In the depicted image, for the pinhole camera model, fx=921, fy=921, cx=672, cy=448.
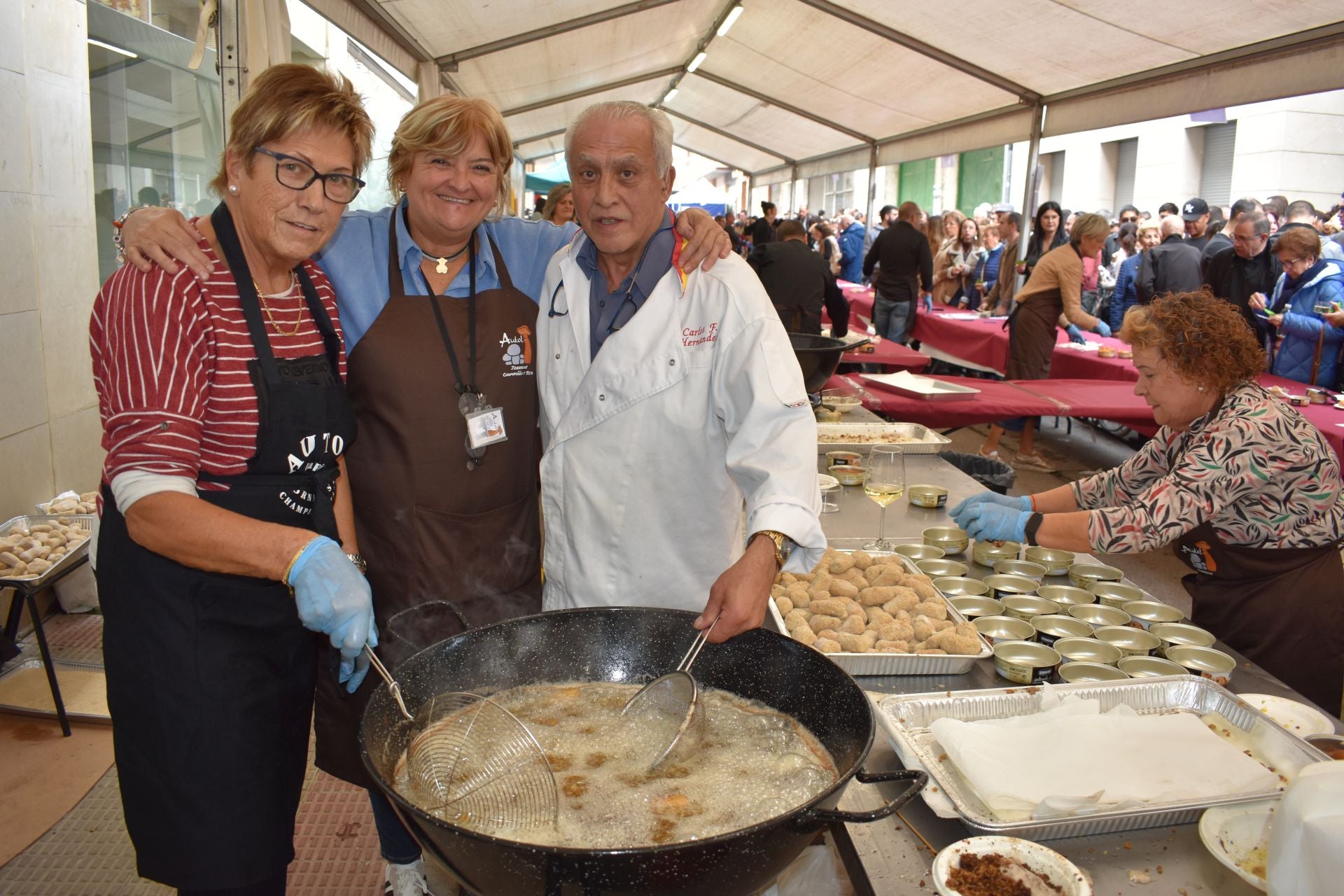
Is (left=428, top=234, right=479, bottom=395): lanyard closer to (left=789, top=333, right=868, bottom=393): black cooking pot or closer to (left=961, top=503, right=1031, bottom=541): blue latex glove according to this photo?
(left=961, top=503, right=1031, bottom=541): blue latex glove

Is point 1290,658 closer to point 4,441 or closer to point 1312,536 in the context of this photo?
point 1312,536

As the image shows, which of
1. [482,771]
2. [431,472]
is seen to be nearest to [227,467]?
[431,472]

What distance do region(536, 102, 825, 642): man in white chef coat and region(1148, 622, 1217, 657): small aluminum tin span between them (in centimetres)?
88

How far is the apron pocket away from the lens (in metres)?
1.80

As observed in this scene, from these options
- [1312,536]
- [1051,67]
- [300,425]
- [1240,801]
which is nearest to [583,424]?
[300,425]

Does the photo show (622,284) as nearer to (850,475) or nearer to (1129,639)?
(1129,639)

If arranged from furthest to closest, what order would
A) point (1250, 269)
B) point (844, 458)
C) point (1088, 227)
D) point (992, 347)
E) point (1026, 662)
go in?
point (992, 347)
point (1088, 227)
point (1250, 269)
point (844, 458)
point (1026, 662)

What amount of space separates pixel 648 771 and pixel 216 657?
2.37 feet

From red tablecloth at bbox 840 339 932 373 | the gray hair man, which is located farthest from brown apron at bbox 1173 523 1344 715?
the gray hair man

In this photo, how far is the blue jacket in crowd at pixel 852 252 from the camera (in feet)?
40.7

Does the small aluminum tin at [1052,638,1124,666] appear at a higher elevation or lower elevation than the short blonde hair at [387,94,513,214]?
lower

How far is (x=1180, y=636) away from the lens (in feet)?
6.19

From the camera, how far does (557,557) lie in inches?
75.0

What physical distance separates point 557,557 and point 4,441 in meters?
2.85
